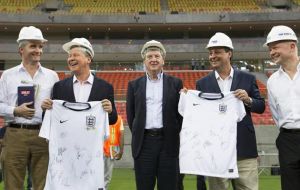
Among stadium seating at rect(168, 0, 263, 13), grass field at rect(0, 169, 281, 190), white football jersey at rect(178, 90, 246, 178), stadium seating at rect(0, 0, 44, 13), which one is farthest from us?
stadium seating at rect(168, 0, 263, 13)

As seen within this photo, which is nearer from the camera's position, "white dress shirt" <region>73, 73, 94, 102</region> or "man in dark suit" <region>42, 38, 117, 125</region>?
"man in dark suit" <region>42, 38, 117, 125</region>

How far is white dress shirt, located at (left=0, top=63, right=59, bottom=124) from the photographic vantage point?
488 cm

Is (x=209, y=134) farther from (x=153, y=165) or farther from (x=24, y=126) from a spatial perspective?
(x=24, y=126)

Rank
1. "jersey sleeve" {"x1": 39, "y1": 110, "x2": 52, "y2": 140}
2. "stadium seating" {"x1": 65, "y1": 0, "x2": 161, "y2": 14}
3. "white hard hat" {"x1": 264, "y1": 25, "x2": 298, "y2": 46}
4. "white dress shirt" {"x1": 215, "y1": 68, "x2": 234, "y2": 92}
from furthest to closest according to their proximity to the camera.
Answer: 1. "stadium seating" {"x1": 65, "y1": 0, "x2": 161, "y2": 14}
2. "white dress shirt" {"x1": 215, "y1": 68, "x2": 234, "y2": 92}
3. "jersey sleeve" {"x1": 39, "y1": 110, "x2": 52, "y2": 140}
4. "white hard hat" {"x1": 264, "y1": 25, "x2": 298, "y2": 46}

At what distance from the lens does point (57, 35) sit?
125 feet

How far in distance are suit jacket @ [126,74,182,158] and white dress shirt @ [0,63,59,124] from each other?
97 centimetres

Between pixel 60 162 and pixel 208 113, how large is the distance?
1.65 metres

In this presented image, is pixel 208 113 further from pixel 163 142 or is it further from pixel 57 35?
pixel 57 35

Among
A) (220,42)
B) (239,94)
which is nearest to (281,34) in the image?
(220,42)

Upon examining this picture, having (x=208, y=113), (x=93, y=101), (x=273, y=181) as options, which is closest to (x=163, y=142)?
(x=208, y=113)

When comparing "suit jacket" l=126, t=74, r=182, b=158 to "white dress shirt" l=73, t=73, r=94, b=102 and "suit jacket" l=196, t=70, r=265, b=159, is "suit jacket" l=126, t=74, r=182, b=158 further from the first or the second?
"white dress shirt" l=73, t=73, r=94, b=102

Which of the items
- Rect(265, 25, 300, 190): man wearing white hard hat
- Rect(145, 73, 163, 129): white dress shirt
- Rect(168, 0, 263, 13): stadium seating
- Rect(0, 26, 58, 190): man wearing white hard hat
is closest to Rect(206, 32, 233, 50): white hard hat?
Rect(265, 25, 300, 190): man wearing white hard hat

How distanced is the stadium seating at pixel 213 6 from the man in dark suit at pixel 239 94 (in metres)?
32.6

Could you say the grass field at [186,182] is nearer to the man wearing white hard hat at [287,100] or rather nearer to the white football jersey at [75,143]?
the white football jersey at [75,143]
